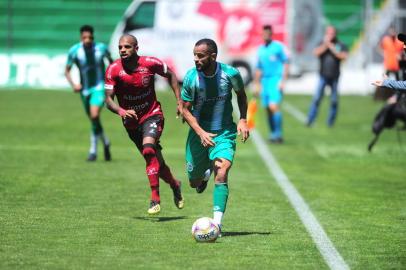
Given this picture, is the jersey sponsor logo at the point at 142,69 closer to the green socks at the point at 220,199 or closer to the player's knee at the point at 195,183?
the player's knee at the point at 195,183

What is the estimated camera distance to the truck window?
128ft

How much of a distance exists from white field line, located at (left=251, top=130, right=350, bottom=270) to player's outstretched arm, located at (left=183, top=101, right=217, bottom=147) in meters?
1.34

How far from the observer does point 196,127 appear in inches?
421

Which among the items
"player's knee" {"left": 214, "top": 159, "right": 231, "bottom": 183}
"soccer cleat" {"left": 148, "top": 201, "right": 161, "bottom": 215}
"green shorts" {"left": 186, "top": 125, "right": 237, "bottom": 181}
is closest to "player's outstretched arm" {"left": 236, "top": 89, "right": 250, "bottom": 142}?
"green shorts" {"left": 186, "top": 125, "right": 237, "bottom": 181}

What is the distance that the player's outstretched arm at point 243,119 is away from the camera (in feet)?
35.0

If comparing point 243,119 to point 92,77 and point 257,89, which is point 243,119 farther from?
point 257,89

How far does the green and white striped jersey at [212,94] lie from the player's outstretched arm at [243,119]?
0.07m

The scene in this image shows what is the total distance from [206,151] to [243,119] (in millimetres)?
558

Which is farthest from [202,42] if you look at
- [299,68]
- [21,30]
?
[21,30]

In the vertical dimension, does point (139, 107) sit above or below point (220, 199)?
above

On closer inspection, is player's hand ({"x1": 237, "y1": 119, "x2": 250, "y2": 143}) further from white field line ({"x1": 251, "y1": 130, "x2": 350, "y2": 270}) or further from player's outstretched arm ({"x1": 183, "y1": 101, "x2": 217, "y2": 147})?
white field line ({"x1": 251, "y1": 130, "x2": 350, "y2": 270})

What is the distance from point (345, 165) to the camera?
18297mm

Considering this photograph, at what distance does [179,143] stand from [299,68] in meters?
18.9

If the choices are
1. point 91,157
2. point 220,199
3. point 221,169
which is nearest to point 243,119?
point 221,169
